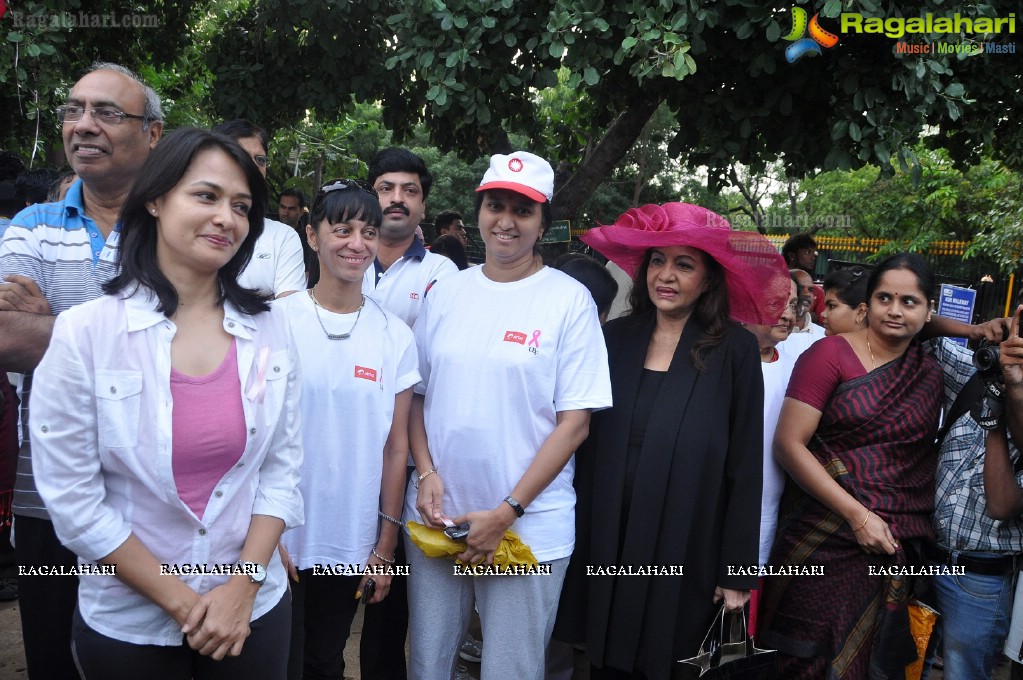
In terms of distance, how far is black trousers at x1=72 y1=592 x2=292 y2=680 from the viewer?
70.1 inches

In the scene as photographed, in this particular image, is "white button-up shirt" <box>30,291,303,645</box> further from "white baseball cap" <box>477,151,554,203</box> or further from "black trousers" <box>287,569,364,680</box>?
"white baseball cap" <box>477,151,554,203</box>

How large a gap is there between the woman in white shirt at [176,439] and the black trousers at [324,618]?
591mm

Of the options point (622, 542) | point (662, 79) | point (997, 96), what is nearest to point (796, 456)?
point (622, 542)

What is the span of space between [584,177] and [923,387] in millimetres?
3077

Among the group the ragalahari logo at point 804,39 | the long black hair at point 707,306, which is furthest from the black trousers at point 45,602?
the ragalahari logo at point 804,39

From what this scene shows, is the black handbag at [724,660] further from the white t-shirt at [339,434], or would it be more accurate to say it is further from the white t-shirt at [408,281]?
the white t-shirt at [408,281]

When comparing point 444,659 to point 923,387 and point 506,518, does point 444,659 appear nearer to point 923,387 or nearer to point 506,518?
point 506,518

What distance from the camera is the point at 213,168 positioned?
1.92 meters

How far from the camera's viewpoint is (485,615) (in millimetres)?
2725

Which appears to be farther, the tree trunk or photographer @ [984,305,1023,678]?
the tree trunk

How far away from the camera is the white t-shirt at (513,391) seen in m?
2.64

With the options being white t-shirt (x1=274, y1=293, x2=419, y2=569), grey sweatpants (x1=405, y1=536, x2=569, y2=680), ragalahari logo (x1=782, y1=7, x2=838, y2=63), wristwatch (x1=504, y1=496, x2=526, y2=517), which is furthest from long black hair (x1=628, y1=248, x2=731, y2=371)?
ragalahari logo (x1=782, y1=7, x2=838, y2=63)

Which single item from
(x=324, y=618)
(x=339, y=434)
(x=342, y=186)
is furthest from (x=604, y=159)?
(x=324, y=618)

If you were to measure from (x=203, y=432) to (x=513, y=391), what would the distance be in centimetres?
110
